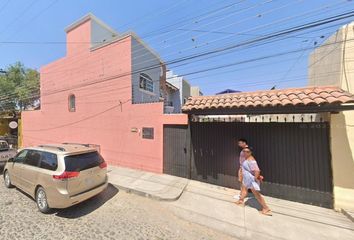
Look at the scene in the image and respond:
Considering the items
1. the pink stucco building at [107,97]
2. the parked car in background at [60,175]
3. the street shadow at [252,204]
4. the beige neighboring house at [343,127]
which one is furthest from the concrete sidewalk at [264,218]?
the pink stucco building at [107,97]

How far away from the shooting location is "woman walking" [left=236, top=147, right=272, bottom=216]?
Result: 16.9 ft

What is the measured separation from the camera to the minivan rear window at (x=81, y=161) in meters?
5.00

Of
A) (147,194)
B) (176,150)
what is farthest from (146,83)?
(147,194)

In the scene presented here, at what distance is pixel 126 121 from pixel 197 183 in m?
4.82

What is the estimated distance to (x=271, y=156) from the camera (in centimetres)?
630

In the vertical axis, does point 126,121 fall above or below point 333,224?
above

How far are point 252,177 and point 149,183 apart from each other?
3.86 meters

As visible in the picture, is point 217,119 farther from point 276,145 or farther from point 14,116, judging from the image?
point 14,116

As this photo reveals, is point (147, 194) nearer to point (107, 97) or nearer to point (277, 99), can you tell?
point (277, 99)

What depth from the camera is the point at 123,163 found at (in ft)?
33.1

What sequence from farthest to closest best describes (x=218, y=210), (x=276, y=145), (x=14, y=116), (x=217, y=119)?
1. (x=14, y=116)
2. (x=217, y=119)
3. (x=276, y=145)
4. (x=218, y=210)

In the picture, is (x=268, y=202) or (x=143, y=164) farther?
(x=143, y=164)

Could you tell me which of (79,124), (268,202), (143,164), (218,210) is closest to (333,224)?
(268,202)

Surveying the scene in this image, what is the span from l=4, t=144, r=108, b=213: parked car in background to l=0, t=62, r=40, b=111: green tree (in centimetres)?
2117
